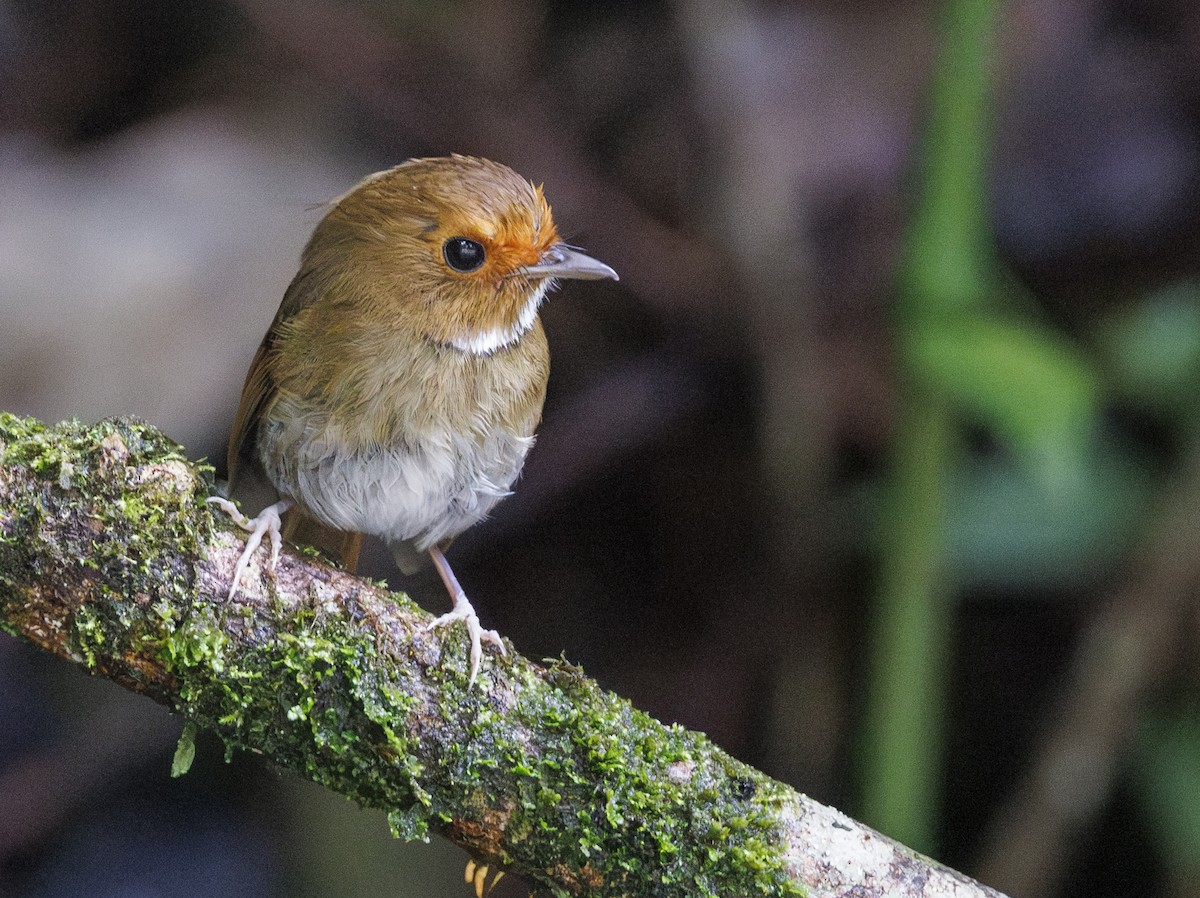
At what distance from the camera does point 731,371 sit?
3.97 m

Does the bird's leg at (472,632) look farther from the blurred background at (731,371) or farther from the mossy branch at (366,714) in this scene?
the blurred background at (731,371)

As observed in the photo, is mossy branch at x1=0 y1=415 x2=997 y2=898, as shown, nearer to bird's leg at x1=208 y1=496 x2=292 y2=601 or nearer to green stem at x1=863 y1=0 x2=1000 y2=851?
bird's leg at x1=208 y1=496 x2=292 y2=601

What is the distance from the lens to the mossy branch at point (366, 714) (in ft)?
5.53

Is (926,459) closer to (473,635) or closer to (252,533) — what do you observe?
(473,635)

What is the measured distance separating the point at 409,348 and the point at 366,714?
780mm

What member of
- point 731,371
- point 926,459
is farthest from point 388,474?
point 731,371

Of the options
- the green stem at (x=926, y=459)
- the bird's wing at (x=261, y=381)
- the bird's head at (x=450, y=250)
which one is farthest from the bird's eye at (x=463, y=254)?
the green stem at (x=926, y=459)

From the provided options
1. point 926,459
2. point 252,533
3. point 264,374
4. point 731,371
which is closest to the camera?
point 252,533

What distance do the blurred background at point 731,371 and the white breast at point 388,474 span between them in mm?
694

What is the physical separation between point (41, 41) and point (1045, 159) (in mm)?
3245

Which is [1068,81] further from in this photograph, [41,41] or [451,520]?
[41,41]

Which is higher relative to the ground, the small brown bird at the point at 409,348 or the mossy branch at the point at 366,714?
the small brown bird at the point at 409,348

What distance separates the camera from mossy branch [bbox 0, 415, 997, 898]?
1.68 meters

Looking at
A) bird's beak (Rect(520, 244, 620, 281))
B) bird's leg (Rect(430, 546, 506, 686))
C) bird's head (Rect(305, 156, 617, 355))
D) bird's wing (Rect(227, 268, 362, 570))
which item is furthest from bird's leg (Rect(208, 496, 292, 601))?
bird's beak (Rect(520, 244, 620, 281))
